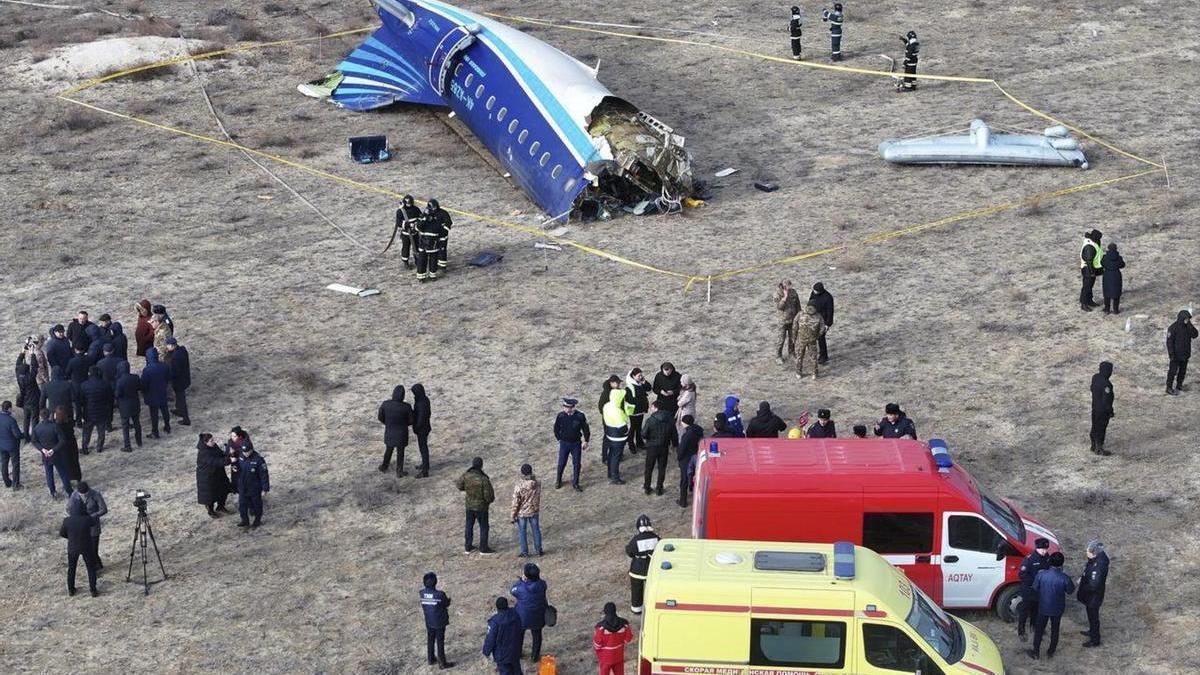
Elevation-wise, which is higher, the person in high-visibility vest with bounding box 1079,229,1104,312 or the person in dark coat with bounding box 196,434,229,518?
the person in high-visibility vest with bounding box 1079,229,1104,312

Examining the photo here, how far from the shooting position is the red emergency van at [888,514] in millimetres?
21375

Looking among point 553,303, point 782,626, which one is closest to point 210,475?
point 553,303

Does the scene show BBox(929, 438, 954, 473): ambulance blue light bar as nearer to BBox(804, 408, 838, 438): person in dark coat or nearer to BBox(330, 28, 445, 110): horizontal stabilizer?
BBox(804, 408, 838, 438): person in dark coat

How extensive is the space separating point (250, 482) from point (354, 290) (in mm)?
9103

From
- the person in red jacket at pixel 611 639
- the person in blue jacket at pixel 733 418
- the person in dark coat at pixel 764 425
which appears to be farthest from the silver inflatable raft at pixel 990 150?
the person in red jacket at pixel 611 639

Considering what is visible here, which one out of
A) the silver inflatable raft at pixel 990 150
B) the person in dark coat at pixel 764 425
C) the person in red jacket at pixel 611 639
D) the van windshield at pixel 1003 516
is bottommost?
the person in red jacket at pixel 611 639

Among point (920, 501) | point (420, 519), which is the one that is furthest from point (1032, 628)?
point (420, 519)

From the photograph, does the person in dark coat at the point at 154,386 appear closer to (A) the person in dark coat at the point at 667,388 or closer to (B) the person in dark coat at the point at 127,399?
(B) the person in dark coat at the point at 127,399

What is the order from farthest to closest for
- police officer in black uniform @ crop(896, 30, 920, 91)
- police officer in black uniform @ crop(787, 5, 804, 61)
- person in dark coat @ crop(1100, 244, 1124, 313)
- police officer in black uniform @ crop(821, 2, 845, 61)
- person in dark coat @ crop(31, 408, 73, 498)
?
police officer in black uniform @ crop(787, 5, 804, 61), police officer in black uniform @ crop(821, 2, 845, 61), police officer in black uniform @ crop(896, 30, 920, 91), person in dark coat @ crop(1100, 244, 1124, 313), person in dark coat @ crop(31, 408, 73, 498)

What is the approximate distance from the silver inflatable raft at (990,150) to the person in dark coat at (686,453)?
586 inches

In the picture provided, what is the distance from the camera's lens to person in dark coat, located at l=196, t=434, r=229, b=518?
2467 centimetres

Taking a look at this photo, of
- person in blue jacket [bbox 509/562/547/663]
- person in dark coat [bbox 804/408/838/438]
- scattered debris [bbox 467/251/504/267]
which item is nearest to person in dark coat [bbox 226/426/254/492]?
person in blue jacket [bbox 509/562/547/663]

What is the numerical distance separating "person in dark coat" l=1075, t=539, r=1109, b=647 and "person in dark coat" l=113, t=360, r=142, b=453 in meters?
15.0

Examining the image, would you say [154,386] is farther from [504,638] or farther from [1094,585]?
[1094,585]
